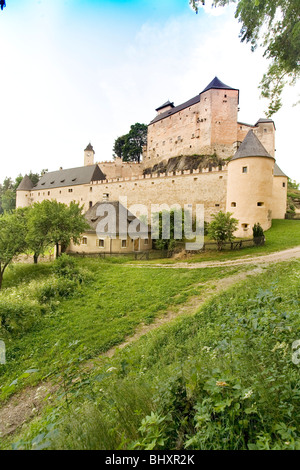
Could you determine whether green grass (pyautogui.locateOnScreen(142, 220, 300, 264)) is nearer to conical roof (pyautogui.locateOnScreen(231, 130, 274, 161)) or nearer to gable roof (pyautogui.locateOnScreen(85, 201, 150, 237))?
conical roof (pyautogui.locateOnScreen(231, 130, 274, 161))

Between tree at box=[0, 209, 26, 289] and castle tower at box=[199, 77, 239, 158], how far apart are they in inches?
1157

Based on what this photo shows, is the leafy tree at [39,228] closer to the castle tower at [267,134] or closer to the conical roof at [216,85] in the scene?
the castle tower at [267,134]

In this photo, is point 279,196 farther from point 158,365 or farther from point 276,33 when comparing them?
point 158,365

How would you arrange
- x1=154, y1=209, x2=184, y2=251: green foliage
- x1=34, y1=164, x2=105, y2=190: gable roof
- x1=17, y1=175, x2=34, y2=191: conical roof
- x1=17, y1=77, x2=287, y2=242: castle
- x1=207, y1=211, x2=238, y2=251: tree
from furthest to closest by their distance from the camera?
x1=17, y1=175, x2=34, y2=191: conical roof < x1=34, y1=164, x2=105, y2=190: gable roof < x1=154, y1=209, x2=184, y2=251: green foliage < x1=17, y1=77, x2=287, y2=242: castle < x1=207, y1=211, x2=238, y2=251: tree

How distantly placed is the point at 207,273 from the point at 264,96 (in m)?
7.83

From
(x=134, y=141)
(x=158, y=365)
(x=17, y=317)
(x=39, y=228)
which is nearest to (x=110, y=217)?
(x=39, y=228)

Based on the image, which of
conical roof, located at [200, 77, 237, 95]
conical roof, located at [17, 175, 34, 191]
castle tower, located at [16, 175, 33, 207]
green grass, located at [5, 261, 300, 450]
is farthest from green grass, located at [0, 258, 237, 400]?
conical roof, located at [17, 175, 34, 191]

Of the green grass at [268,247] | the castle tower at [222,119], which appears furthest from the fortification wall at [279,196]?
the castle tower at [222,119]

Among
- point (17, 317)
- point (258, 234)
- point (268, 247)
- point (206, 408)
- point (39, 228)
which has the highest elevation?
point (39, 228)

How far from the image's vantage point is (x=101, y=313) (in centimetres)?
892

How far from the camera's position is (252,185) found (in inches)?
757

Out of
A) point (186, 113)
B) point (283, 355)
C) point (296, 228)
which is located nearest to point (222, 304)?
point (283, 355)

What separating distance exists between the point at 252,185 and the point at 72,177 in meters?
32.7

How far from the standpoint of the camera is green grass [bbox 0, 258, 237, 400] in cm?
632
